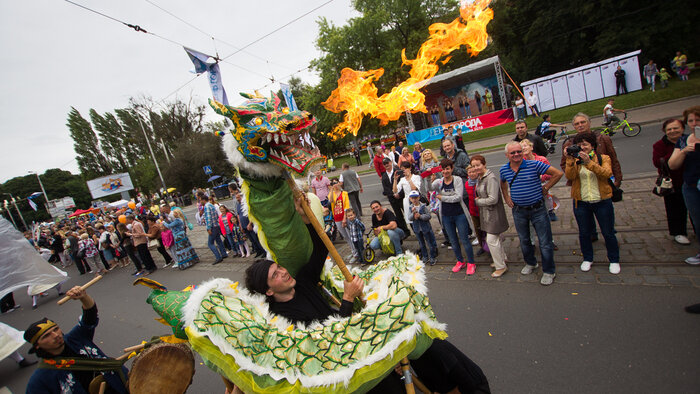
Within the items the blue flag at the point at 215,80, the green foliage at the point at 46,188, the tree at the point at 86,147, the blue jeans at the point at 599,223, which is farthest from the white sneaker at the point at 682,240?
the green foliage at the point at 46,188

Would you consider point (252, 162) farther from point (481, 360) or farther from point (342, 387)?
point (481, 360)

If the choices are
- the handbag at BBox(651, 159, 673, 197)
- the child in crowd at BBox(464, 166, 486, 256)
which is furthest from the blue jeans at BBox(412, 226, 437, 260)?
the handbag at BBox(651, 159, 673, 197)

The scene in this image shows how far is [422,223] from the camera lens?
575 centimetres

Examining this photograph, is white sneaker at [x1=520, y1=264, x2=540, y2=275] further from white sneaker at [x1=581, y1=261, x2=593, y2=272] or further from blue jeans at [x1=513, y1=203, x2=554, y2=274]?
white sneaker at [x1=581, y1=261, x2=593, y2=272]

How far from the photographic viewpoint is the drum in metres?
2.13

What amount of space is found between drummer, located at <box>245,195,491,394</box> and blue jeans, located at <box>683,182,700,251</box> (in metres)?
3.84

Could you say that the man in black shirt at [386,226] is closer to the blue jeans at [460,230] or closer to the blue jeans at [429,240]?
the blue jeans at [429,240]

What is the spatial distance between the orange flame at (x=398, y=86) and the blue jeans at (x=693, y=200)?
11.9 feet

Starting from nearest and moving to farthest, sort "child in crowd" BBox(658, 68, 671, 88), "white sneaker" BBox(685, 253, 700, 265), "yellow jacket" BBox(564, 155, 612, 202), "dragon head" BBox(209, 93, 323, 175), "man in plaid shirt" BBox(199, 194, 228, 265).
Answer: "dragon head" BBox(209, 93, 323, 175), "white sneaker" BBox(685, 253, 700, 265), "yellow jacket" BBox(564, 155, 612, 202), "man in plaid shirt" BBox(199, 194, 228, 265), "child in crowd" BBox(658, 68, 671, 88)

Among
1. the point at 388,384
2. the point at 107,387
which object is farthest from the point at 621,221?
the point at 107,387

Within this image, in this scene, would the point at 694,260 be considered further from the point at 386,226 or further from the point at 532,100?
the point at 532,100

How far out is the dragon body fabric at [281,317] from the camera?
54.6 inches

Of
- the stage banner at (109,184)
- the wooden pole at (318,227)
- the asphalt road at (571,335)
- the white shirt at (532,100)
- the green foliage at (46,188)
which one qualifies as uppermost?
the green foliage at (46,188)

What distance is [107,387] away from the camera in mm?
2883
